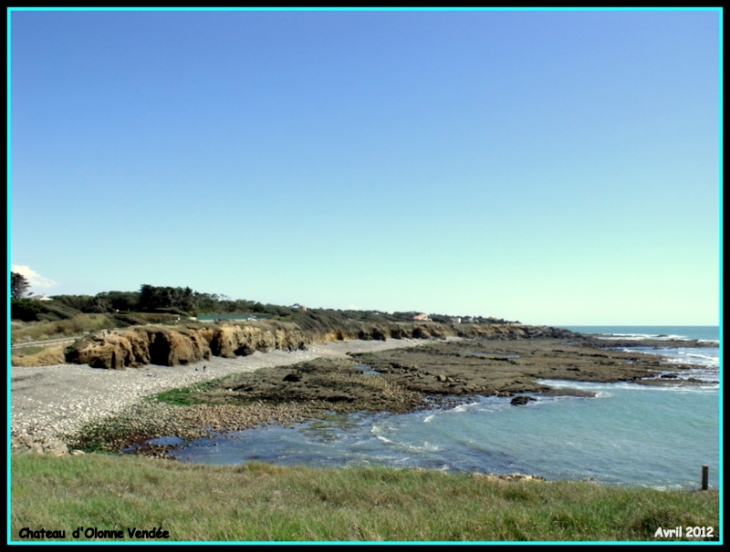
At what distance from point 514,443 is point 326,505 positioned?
1405 centimetres

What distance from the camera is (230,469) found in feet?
46.4

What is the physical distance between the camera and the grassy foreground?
737 centimetres

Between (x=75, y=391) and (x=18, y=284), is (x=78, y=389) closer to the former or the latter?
(x=75, y=391)

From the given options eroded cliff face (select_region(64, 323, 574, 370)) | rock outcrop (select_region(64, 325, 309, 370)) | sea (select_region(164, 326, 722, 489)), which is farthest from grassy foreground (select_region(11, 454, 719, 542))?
eroded cliff face (select_region(64, 323, 574, 370))

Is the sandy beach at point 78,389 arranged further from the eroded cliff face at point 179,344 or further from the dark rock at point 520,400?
the dark rock at point 520,400

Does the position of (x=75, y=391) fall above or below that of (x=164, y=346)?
below

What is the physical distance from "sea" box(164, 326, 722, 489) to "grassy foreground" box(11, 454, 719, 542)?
5130mm

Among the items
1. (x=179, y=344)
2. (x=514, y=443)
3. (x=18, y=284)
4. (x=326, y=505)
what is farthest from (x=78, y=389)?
(x=18, y=284)

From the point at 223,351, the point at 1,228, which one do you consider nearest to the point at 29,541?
the point at 1,228

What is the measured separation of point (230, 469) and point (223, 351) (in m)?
34.6

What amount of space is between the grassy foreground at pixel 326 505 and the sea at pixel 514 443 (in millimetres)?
5130

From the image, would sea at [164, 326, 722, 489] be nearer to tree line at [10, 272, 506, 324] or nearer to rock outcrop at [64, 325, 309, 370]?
rock outcrop at [64, 325, 309, 370]

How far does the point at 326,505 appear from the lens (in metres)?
9.84

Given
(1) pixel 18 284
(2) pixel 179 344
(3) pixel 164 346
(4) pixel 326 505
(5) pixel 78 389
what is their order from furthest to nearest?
(1) pixel 18 284 < (2) pixel 179 344 < (3) pixel 164 346 < (5) pixel 78 389 < (4) pixel 326 505
